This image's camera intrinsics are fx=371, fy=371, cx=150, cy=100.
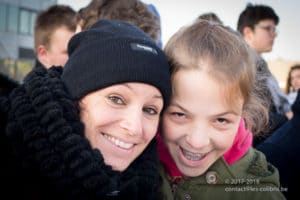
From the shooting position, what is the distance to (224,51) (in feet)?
6.03

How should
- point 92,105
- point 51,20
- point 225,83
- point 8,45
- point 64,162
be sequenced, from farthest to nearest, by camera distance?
point 8,45
point 51,20
point 225,83
point 92,105
point 64,162

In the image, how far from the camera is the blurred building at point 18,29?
23547mm

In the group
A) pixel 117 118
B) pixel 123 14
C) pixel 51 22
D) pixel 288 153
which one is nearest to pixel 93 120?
pixel 117 118

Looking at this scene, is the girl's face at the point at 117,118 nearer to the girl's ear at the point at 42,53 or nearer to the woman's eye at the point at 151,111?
the woman's eye at the point at 151,111

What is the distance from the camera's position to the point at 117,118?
148 cm

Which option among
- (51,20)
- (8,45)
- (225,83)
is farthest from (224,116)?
(8,45)

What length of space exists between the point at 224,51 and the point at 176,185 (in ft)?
2.30

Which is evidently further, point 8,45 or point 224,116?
point 8,45

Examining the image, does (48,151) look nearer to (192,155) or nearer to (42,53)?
(192,155)

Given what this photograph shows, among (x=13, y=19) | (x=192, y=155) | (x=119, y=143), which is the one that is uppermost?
(x=119, y=143)

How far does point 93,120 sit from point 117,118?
10cm

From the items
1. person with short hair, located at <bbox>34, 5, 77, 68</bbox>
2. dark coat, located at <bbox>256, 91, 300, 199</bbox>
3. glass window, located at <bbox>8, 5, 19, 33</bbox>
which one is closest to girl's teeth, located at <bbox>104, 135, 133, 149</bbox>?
dark coat, located at <bbox>256, 91, 300, 199</bbox>

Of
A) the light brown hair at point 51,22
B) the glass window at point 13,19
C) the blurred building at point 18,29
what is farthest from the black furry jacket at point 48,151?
the glass window at point 13,19

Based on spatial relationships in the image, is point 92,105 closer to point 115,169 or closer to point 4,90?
point 115,169
